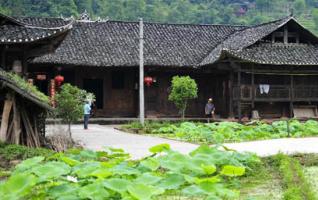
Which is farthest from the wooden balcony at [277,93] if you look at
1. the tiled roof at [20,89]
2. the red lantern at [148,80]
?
the tiled roof at [20,89]

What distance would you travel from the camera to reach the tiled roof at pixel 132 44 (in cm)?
2759

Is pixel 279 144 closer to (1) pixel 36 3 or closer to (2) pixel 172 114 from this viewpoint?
(2) pixel 172 114

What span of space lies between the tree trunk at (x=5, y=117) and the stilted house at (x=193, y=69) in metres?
13.2

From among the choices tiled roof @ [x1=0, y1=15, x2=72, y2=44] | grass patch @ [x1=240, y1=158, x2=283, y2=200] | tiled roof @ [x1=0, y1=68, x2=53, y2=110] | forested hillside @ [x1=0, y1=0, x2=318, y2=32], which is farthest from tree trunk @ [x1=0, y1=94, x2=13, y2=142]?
forested hillside @ [x1=0, y1=0, x2=318, y2=32]

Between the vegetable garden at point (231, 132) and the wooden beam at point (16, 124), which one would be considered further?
the vegetable garden at point (231, 132)

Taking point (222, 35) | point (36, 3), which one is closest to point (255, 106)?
point (222, 35)

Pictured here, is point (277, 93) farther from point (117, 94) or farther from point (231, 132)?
point (231, 132)

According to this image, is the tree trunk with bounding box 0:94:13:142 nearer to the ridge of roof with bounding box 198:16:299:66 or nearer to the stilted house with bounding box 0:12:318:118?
the stilted house with bounding box 0:12:318:118

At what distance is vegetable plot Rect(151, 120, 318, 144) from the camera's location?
56.9 feet

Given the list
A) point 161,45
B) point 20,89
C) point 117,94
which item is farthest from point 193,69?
point 20,89

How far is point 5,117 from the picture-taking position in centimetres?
1332

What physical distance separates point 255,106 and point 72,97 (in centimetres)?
1397

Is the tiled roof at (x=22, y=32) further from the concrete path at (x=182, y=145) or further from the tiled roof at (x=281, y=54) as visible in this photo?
the tiled roof at (x=281, y=54)

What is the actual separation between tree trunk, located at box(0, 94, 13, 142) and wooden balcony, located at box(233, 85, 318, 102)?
1527 centimetres
